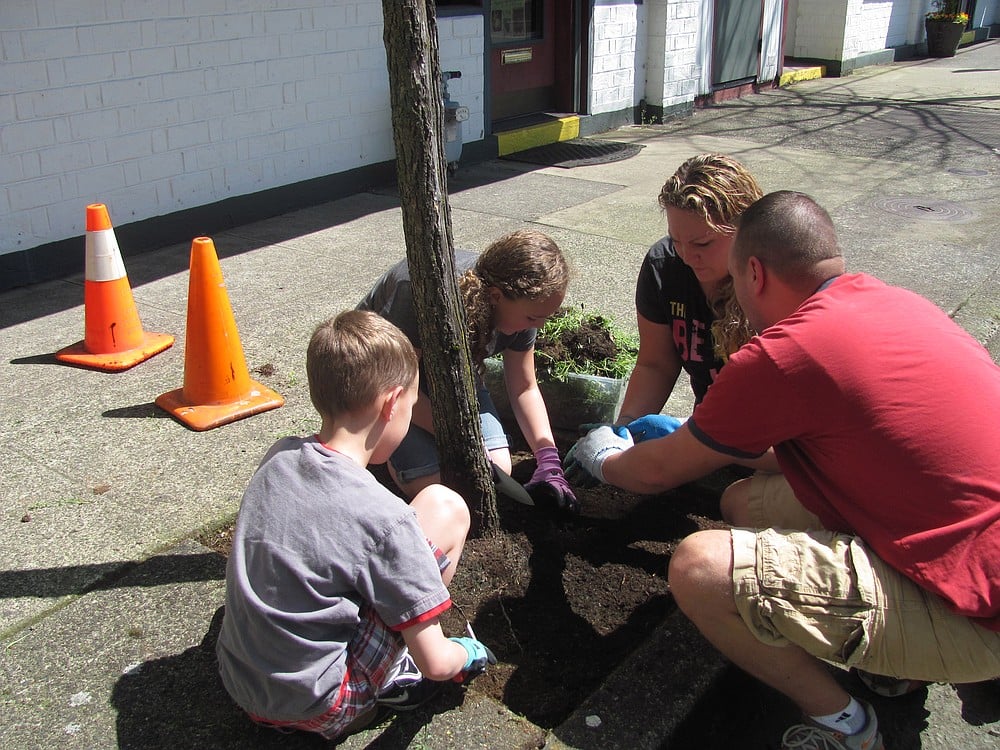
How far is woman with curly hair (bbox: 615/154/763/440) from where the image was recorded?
108 inches

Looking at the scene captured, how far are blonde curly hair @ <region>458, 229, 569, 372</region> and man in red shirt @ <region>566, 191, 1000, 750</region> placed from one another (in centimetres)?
67

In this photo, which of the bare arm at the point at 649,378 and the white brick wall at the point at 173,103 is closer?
the bare arm at the point at 649,378

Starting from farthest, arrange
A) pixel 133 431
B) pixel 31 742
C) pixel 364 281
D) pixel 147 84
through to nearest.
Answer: pixel 147 84, pixel 364 281, pixel 133 431, pixel 31 742

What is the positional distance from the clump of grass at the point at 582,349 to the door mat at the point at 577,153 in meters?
4.95

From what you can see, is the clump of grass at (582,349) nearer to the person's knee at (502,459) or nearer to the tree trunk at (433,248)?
the person's knee at (502,459)

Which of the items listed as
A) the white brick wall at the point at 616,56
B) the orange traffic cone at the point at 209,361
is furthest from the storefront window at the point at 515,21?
the orange traffic cone at the point at 209,361

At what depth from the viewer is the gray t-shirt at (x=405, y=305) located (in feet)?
9.40

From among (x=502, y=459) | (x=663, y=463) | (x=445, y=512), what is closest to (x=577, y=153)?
(x=502, y=459)

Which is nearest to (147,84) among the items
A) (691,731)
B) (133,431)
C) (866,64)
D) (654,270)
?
(133,431)

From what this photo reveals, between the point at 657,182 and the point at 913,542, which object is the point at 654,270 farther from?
the point at 657,182

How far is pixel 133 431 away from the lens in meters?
3.56

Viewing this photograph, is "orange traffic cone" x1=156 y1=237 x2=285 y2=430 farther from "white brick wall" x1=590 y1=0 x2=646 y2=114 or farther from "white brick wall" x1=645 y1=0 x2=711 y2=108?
"white brick wall" x1=645 y1=0 x2=711 y2=108

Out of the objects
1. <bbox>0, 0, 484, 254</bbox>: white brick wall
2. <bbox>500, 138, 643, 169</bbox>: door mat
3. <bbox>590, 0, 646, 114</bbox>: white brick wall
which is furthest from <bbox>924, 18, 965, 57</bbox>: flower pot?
<bbox>0, 0, 484, 254</bbox>: white brick wall

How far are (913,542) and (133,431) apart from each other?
9.18 ft
